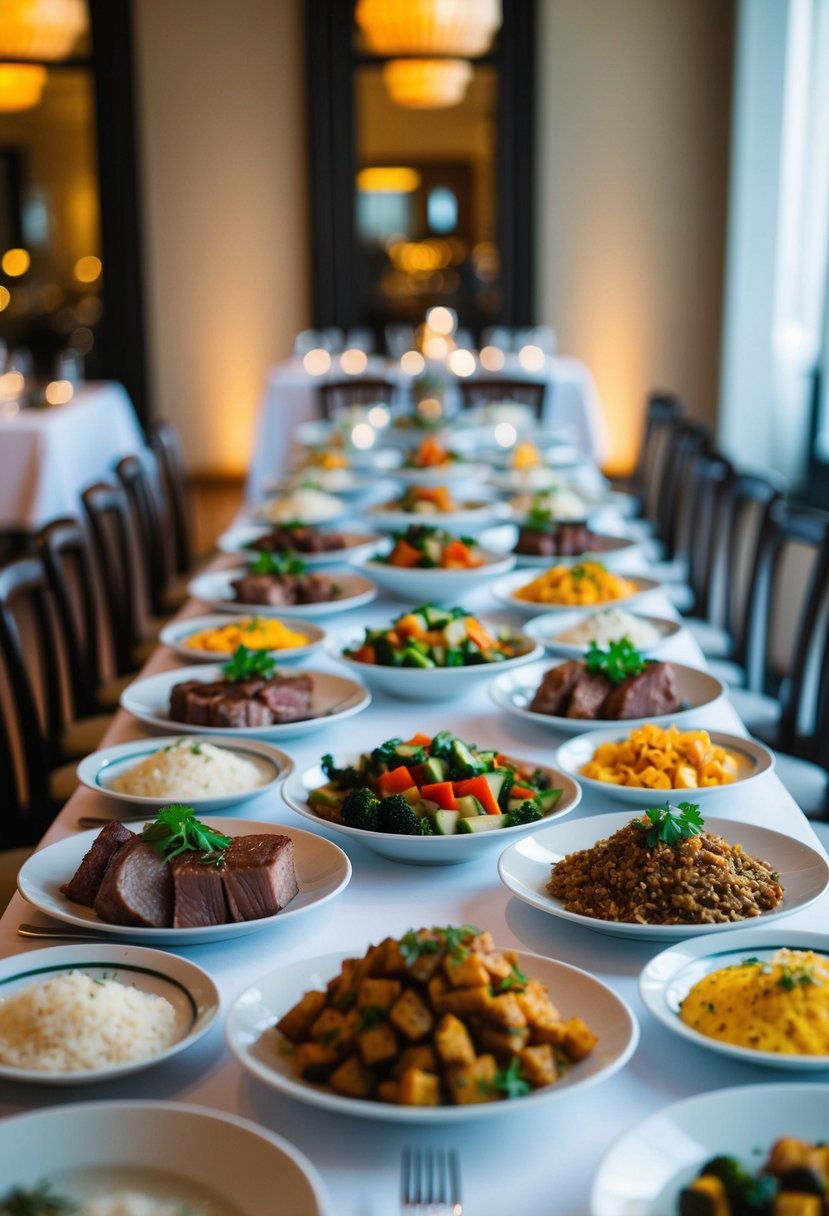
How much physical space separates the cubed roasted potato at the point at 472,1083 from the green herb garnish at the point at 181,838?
0.40 meters

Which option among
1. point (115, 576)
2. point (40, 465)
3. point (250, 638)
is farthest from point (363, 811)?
point (40, 465)

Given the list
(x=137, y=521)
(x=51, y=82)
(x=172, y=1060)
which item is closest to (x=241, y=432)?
(x=51, y=82)

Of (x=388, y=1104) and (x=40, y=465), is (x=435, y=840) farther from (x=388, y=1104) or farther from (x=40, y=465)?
(x=40, y=465)

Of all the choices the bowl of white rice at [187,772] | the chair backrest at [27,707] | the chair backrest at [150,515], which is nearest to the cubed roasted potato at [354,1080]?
the bowl of white rice at [187,772]

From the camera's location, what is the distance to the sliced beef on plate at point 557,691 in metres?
1.94

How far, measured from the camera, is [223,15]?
27.3ft

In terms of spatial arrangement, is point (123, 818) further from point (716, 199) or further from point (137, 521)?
point (716, 199)

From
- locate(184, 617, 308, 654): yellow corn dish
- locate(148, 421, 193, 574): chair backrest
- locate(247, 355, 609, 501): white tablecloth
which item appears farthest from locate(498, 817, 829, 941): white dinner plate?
locate(247, 355, 609, 501): white tablecloth

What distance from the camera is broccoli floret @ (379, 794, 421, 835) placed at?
146 cm

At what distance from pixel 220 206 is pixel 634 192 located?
2583mm

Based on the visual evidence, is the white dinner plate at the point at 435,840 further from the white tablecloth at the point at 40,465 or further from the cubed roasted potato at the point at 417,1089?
the white tablecloth at the point at 40,465

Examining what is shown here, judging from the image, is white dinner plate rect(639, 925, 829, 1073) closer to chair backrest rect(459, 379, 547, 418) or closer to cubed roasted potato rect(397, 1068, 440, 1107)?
cubed roasted potato rect(397, 1068, 440, 1107)

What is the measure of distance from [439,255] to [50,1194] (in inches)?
346

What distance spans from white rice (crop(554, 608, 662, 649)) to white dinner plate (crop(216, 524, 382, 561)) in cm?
69
